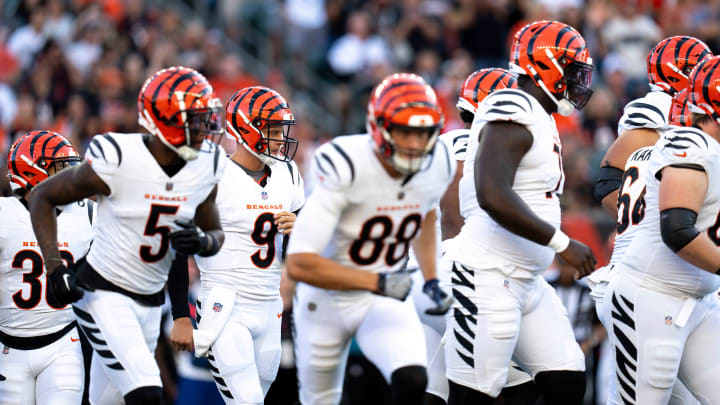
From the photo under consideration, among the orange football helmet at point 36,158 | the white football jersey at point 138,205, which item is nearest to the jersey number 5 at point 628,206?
the white football jersey at point 138,205

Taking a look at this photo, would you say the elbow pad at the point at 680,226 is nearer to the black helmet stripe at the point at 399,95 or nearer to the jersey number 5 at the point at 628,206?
the jersey number 5 at the point at 628,206

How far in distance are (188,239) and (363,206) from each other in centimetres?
100

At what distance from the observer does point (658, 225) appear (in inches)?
211

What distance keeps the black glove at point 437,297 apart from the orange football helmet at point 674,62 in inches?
94.6

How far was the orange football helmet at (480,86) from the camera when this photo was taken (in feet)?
21.6

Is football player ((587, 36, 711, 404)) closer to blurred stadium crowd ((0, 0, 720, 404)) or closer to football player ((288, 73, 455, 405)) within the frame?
football player ((288, 73, 455, 405))

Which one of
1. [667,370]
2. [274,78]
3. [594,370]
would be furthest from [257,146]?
[274,78]

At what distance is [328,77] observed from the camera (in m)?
14.7

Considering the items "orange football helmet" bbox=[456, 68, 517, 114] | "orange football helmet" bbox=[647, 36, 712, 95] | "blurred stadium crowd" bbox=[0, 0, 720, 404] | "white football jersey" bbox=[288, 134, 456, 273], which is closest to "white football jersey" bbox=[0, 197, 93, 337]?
"white football jersey" bbox=[288, 134, 456, 273]

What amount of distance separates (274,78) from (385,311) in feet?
30.7

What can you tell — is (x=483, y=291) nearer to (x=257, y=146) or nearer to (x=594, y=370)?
(x=257, y=146)

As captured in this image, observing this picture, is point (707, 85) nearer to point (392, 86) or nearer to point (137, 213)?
point (392, 86)

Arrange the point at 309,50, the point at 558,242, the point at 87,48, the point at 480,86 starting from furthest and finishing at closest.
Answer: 1. the point at 309,50
2. the point at 87,48
3. the point at 480,86
4. the point at 558,242

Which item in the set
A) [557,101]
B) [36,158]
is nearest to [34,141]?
[36,158]
